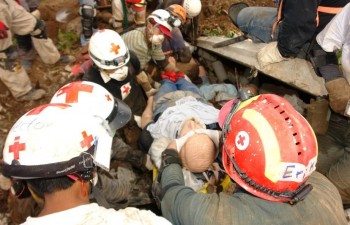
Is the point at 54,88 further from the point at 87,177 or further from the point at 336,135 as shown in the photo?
the point at 336,135

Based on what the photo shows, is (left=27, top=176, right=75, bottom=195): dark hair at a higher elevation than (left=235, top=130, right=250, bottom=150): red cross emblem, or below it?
higher

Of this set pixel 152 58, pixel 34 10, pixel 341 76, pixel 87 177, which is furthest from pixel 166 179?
pixel 34 10

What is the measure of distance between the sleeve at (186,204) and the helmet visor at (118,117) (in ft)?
A: 2.57

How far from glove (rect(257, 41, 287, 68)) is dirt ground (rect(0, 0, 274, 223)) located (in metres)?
1.69

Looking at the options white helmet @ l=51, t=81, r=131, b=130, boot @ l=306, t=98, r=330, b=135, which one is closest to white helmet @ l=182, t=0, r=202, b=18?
boot @ l=306, t=98, r=330, b=135

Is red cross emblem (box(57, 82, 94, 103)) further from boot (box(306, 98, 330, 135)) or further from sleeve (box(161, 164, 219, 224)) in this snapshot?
boot (box(306, 98, 330, 135))

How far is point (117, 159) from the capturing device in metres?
3.42

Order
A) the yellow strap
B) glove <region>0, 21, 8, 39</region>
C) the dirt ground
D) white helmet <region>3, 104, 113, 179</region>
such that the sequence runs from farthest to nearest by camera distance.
Result: the dirt ground, glove <region>0, 21, 8, 39</region>, the yellow strap, white helmet <region>3, 104, 113, 179</region>

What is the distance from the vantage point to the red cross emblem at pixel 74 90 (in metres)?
2.79

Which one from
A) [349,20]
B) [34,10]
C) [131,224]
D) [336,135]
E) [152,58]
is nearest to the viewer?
[131,224]

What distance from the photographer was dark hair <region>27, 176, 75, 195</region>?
1.66 meters

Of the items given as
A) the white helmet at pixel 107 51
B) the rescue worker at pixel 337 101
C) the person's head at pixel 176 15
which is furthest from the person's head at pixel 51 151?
the person's head at pixel 176 15

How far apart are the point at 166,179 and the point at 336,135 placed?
6.61 ft

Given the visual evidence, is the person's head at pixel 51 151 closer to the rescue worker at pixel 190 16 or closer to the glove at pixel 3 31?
the glove at pixel 3 31
